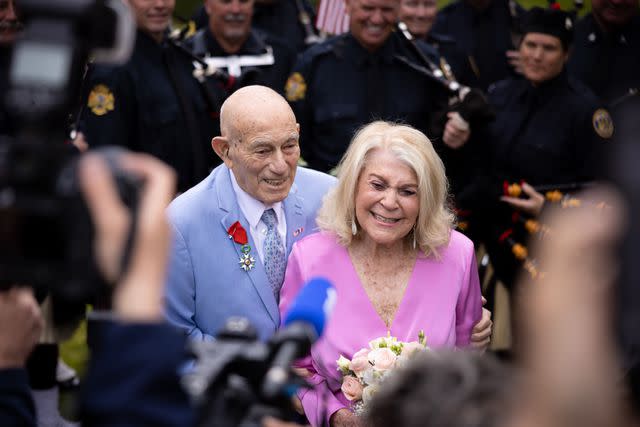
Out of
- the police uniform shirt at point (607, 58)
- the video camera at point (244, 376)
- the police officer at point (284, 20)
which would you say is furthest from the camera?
the police officer at point (284, 20)

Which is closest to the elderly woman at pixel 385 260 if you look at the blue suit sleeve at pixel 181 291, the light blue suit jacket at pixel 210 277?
the light blue suit jacket at pixel 210 277

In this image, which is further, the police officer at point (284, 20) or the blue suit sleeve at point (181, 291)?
the police officer at point (284, 20)

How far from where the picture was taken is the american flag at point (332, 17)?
Answer: 7.37 m

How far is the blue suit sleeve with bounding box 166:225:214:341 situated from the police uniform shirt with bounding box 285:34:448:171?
202 centimetres

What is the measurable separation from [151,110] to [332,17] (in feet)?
7.60

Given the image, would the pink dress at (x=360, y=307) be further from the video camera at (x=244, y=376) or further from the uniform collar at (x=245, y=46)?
the uniform collar at (x=245, y=46)

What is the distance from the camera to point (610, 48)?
682 cm

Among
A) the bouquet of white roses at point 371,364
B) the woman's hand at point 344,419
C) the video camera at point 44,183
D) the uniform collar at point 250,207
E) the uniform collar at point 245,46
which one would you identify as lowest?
the woman's hand at point 344,419

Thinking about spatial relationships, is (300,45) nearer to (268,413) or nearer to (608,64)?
(608,64)

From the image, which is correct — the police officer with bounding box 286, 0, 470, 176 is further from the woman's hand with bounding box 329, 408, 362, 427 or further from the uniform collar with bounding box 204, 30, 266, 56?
the woman's hand with bounding box 329, 408, 362, 427

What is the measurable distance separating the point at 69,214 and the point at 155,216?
0.51 feet

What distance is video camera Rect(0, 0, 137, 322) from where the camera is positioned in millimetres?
1828

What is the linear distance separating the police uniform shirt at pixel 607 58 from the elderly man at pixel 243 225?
10.9 ft

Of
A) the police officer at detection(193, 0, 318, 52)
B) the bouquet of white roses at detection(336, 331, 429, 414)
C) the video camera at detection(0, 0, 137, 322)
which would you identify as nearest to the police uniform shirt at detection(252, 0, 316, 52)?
the police officer at detection(193, 0, 318, 52)
